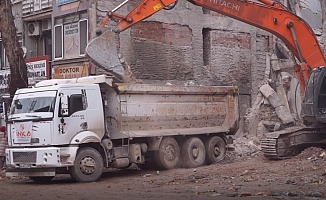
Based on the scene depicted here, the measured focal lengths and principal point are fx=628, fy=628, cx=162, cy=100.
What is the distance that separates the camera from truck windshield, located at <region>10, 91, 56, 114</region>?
17.6m

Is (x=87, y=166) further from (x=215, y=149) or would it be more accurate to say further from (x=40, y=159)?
(x=215, y=149)

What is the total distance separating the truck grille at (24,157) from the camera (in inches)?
684

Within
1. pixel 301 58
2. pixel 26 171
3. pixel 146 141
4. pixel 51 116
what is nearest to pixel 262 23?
pixel 301 58

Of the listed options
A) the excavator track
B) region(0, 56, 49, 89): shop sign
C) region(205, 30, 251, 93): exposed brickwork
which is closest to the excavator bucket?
the excavator track

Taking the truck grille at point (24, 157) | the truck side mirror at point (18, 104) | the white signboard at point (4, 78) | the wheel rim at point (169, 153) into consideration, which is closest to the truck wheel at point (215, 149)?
the wheel rim at point (169, 153)

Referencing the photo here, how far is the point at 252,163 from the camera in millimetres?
19328

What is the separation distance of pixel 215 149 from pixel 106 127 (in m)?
4.83

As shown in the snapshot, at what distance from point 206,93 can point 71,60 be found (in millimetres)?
6925

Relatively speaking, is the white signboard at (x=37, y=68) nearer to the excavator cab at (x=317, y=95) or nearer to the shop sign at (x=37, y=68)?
the shop sign at (x=37, y=68)

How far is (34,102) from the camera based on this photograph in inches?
706

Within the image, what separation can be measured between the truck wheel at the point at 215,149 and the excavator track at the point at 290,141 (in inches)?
102

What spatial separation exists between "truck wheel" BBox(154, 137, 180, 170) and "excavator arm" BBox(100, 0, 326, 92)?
3.97m

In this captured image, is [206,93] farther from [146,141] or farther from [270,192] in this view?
[270,192]

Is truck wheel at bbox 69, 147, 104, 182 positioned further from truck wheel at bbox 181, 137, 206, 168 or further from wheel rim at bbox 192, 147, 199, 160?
wheel rim at bbox 192, 147, 199, 160
